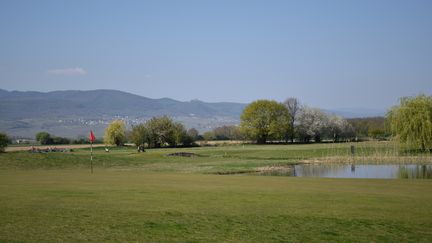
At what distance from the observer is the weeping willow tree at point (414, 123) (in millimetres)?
62719

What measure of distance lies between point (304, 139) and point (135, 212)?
366ft

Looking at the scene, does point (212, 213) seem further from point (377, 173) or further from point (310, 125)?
point (310, 125)

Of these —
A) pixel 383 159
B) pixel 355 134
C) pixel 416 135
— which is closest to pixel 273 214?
pixel 383 159

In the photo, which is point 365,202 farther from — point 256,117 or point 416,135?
point 256,117

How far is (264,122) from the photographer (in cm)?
11838

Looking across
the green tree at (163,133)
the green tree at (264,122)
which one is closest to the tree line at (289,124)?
the green tree at (264,122)

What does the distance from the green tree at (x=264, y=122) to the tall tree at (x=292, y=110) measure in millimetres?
2969

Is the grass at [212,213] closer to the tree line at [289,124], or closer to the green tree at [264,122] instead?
the green tree at [264,122]

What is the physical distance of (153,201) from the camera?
18.6 metres

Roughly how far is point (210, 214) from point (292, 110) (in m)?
116

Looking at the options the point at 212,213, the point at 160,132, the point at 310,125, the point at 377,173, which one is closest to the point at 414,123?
the point at 377,173

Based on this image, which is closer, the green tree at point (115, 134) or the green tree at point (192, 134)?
the green tree at point (115, 134)

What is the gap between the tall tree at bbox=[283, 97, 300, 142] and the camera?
122713mm

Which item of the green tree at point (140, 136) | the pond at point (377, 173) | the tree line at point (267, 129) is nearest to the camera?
the pond at point (377, 173)
